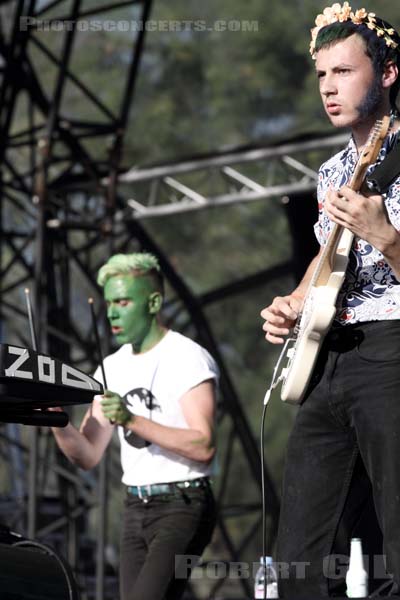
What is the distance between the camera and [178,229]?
26.7 metres

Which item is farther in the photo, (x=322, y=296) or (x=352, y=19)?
(x=352, y=19)

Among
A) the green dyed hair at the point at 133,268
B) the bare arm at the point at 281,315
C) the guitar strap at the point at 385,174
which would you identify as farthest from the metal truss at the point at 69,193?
the guitar strap at the point at 385,174

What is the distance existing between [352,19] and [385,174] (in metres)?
0.49

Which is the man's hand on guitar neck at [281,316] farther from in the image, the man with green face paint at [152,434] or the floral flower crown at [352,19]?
the man with green face paint at [152,434]

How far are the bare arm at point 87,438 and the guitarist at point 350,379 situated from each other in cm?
162

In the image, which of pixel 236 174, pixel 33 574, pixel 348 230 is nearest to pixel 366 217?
pixel 348 230

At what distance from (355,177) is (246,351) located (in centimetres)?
2202

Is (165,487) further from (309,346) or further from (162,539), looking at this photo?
(309,346)

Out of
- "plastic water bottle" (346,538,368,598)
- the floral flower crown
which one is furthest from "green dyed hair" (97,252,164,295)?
the floral flower crown

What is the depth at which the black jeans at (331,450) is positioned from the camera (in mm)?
3170

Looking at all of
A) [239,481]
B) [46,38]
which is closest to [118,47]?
[46,38]

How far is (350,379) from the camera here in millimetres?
3217

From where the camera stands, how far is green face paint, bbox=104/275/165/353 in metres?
4.98

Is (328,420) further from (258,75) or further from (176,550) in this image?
(258,75)
